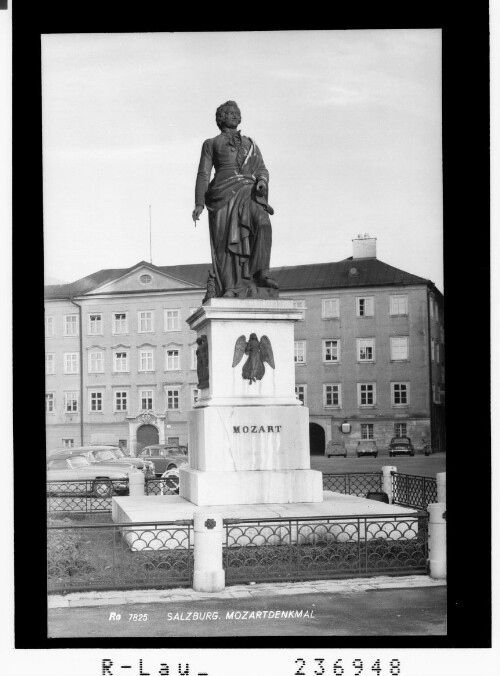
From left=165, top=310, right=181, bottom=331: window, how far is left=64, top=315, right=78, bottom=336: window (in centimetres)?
472

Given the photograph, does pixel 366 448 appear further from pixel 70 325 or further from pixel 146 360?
pixel 70 325

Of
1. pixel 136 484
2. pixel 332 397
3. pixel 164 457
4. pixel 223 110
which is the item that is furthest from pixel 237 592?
pixel 332 397

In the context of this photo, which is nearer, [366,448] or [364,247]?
[364,247]

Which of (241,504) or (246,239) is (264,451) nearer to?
(241,504)

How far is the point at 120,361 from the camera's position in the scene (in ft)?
155

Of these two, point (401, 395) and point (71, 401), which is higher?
point (401, 395)

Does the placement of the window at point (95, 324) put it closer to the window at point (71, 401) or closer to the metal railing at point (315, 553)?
the window at point (71, 401)

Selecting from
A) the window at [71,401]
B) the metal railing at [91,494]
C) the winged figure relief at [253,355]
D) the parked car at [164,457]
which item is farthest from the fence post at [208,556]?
the window at [71,401]

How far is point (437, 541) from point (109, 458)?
16526 mm

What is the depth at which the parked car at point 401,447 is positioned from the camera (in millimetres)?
42344

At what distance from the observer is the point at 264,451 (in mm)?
13656

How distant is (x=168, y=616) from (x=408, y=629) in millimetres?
2224

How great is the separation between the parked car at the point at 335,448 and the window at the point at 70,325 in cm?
1297

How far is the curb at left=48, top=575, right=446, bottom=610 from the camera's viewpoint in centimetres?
988
